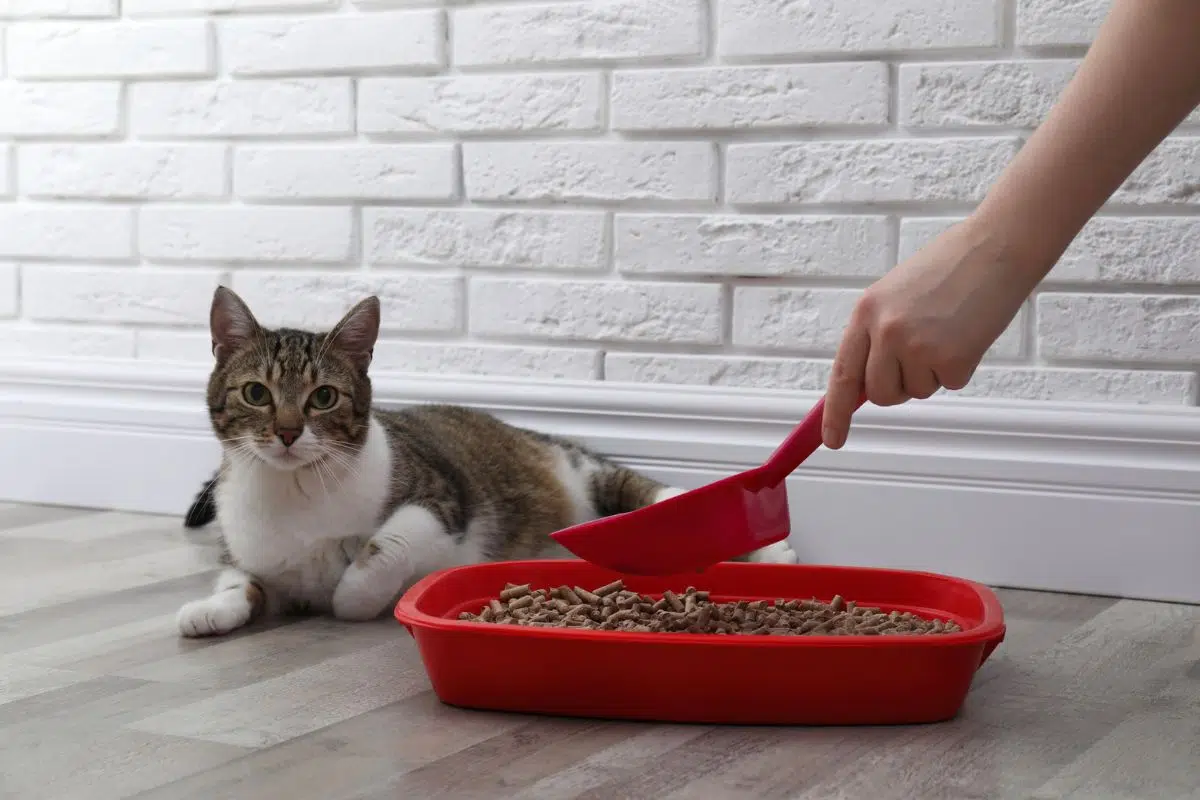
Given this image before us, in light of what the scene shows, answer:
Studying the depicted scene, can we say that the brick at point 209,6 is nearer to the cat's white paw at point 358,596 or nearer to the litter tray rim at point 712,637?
the cat's white paw at point 358,596

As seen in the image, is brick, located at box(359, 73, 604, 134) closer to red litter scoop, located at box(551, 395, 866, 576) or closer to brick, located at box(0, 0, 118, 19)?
brick, located at box(0, 0, 118, 19)

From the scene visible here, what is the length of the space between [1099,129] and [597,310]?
1385mm

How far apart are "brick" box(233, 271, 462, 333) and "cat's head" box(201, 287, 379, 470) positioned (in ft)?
1.55

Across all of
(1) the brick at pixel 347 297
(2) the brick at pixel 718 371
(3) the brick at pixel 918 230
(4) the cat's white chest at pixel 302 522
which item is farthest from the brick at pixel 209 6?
(3) the brick at pixel 918 230

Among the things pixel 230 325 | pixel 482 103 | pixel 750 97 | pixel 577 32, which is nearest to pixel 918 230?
pixel 750 97

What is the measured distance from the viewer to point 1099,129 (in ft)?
3.14

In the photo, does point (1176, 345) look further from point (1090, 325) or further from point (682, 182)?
point (682, 182)

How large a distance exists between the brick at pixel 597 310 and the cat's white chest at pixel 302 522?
21.2 inches

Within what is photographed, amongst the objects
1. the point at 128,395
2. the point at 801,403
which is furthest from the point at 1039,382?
the point at 128,395

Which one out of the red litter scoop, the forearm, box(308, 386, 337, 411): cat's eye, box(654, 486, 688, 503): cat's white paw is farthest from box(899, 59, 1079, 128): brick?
the forearm

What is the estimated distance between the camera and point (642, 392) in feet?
7.41

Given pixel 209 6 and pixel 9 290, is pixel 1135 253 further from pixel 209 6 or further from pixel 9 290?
pixel 9 290

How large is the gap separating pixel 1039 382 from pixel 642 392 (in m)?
0.63

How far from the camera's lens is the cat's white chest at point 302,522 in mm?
1841
